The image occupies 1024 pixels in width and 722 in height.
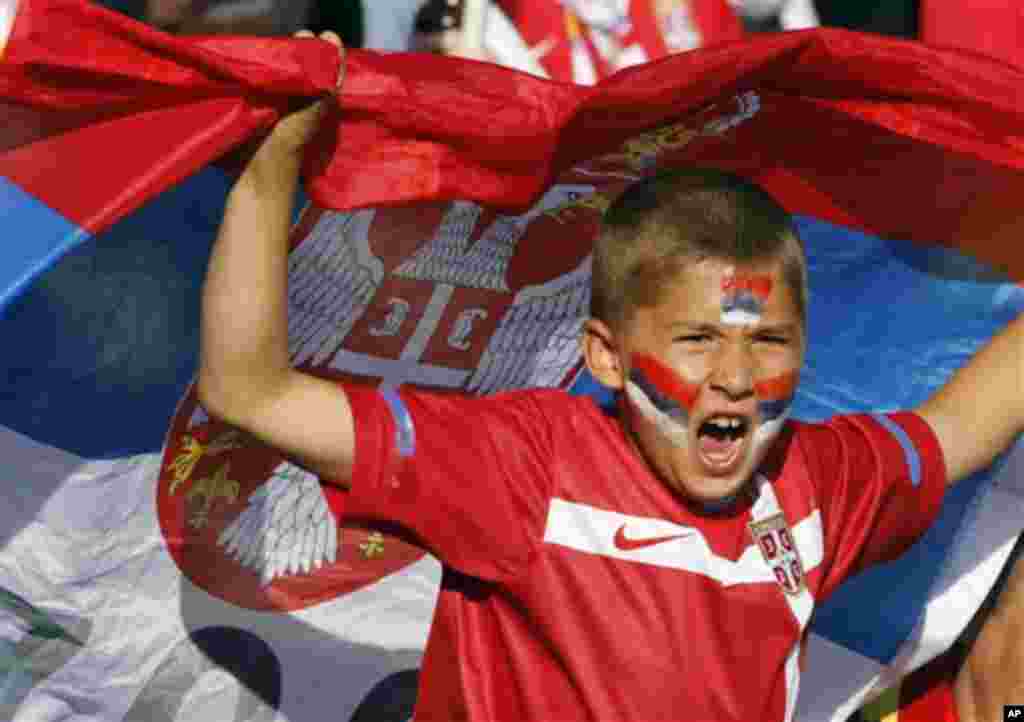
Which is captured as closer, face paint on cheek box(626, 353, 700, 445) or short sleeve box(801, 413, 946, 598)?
face paint on cheek box(626, 353, 700, 445)

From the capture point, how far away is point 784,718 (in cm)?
235

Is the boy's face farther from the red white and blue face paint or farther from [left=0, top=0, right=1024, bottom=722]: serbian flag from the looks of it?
[left=0, top=0, right=1024, bottom=722]: serbian flag

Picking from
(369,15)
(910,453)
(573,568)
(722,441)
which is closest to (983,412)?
A: (910,453)

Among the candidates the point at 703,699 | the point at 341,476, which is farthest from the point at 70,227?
the point at 703,699

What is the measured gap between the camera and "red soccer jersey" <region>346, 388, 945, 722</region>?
2.18 meters

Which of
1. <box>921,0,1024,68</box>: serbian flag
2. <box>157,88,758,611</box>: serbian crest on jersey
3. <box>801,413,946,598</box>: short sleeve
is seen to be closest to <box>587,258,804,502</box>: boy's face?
<box>801,413,946,598</box>: short sleeve

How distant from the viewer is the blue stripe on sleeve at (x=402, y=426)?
2.15 m

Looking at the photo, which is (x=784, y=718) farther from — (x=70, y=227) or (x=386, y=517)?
(x=70, y=227)

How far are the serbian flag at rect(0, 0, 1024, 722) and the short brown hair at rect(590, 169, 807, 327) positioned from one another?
0.11 meters

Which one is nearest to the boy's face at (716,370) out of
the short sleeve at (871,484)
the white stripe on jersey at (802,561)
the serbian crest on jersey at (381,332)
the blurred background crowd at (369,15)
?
the white stripe on jersey at (802,561)

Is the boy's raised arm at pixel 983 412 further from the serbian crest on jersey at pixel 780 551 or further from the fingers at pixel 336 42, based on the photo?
the fingers at pixel 336 42

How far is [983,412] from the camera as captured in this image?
2.53 meters

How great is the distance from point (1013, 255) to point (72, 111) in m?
1.33

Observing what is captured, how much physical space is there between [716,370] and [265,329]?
0.51 m
